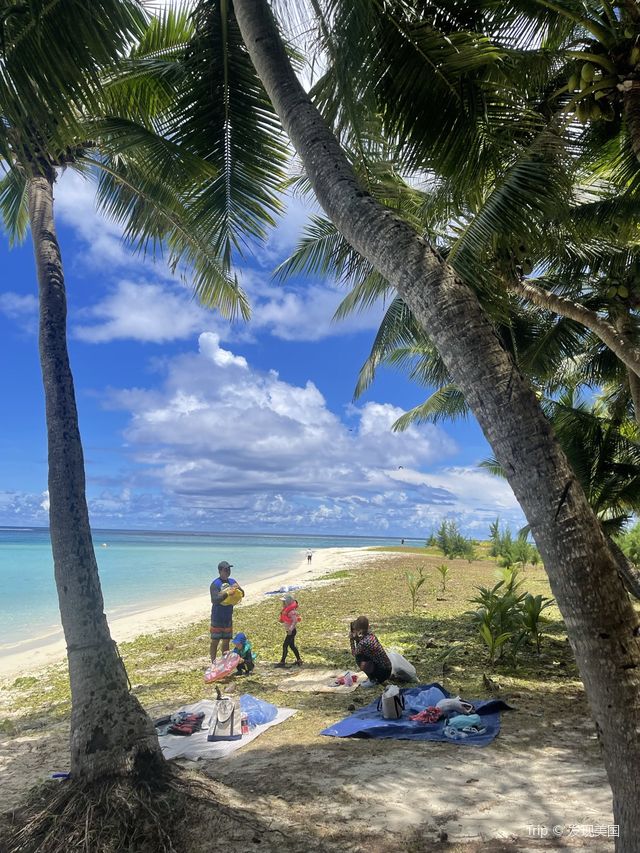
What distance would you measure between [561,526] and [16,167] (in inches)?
299

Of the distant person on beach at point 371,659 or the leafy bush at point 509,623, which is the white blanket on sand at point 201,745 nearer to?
the distant person on beach at point 371,659

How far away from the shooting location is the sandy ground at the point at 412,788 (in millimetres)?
3691

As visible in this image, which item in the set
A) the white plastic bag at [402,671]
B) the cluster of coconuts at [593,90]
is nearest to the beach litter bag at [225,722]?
the white plastic bag at [402,671]

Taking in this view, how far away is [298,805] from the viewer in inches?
166

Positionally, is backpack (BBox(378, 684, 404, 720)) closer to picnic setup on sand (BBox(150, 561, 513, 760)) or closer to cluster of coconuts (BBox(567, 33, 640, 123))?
picnic setup on sand (BBox(150, 561, 513, 760))

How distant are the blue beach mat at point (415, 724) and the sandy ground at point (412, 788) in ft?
0.47

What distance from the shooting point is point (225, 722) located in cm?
596

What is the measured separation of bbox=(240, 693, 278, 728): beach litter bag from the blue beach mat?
88 cm

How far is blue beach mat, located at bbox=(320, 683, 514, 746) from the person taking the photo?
220 inches

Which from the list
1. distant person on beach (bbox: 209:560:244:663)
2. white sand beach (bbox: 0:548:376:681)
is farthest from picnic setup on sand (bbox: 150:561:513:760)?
white sand beach (bbox: 0:548:376:681)

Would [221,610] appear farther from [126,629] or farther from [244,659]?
[126,629]

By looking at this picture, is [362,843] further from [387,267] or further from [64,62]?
[64,62]

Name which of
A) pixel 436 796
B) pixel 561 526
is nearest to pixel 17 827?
pixel 436 796

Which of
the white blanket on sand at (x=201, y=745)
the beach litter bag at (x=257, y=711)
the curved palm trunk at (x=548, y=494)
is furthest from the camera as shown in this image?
the beach litter bag at (x=257, y=711)
